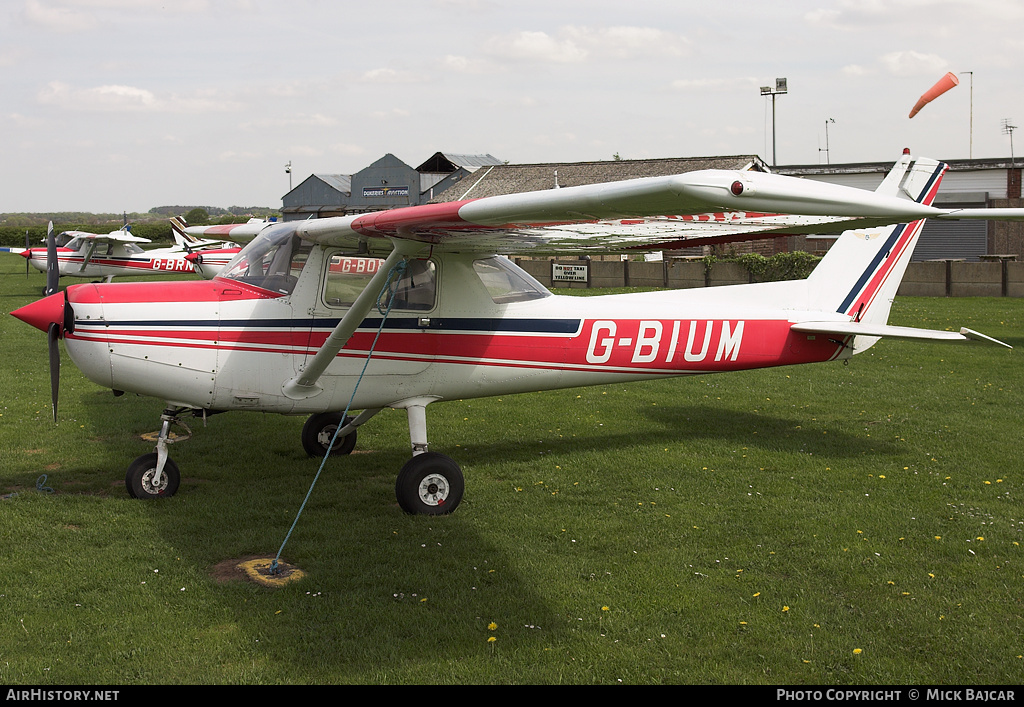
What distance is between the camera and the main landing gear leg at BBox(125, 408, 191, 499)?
708 centimetres

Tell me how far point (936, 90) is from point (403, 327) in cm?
535

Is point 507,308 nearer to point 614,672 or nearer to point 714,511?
point 714,511

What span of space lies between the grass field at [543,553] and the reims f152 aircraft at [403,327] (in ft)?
2.51

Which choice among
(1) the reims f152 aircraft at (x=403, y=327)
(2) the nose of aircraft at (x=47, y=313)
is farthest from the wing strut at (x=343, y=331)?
(2) the nose of aircraft at (x=47, y=313)

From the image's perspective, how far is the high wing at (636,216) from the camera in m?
3.63

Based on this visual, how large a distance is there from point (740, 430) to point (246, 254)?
18.7 ft

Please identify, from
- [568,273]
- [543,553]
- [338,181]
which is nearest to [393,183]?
[338,181]

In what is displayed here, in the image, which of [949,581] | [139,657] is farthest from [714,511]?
[139,657]

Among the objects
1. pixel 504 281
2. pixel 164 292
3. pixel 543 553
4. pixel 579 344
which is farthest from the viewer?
pixel 579 344

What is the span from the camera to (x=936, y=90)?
7.79 metres

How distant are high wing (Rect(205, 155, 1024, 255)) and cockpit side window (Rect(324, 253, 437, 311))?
179 millimetres

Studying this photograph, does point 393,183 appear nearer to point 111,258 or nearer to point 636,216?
point 111,258

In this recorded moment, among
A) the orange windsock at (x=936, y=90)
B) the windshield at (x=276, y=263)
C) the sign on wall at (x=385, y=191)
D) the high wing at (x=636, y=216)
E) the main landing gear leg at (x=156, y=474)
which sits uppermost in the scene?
the sign on wall at (x=385, y=191)

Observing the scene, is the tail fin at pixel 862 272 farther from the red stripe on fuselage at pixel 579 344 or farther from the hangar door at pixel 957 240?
the hangar door at pixel 957 240
